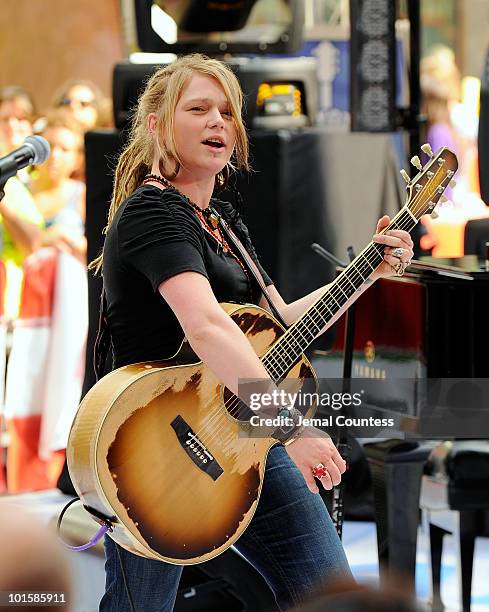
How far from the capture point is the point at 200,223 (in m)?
2.53

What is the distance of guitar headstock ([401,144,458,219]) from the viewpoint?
2746 millimetres

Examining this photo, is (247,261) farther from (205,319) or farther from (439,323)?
(439,323)

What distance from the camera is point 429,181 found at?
9.12ft

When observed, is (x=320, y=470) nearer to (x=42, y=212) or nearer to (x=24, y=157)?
(x=24, y=157)

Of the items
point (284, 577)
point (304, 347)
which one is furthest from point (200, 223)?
point (284, 577)

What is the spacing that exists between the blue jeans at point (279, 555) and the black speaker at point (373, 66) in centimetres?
276

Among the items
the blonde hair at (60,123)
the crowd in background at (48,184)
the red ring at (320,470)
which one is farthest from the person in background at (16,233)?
the red ring at (320,470)

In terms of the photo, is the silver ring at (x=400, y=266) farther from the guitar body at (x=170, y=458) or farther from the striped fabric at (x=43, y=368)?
the striped fabric at (x=43, y=368)

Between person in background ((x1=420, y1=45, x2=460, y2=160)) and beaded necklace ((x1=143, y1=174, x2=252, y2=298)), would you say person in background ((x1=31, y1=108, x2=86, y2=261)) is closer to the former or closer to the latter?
person in background ((x1=420, y1=45, x2=460, y2=160))

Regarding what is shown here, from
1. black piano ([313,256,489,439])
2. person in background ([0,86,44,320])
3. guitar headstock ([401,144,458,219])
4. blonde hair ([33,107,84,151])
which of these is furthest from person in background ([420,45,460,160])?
guitar headstock ([401,144,458,219])

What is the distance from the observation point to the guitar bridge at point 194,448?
247 cm

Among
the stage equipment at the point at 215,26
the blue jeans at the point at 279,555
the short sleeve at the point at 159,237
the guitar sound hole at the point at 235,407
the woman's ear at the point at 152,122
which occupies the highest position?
the stage equipment at the point at 215,26

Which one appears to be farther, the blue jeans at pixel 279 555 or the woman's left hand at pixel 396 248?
the woman's left hand at pixel 396 248

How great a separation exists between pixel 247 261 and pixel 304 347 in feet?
0.72
